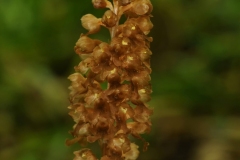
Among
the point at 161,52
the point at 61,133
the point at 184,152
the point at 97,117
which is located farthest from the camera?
the point at 161,52

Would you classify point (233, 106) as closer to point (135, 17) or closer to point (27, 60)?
point (27, 60)

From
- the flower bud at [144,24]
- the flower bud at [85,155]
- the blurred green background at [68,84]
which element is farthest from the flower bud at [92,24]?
the blurred green background at [68,84]

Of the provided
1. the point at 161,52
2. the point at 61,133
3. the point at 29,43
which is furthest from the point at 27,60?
the point at 161,52

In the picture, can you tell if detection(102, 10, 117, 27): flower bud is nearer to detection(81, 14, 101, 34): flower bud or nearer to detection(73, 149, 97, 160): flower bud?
detection(81, 14, 101, 34): flower bud

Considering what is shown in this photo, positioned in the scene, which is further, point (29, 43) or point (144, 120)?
point (29, 43)

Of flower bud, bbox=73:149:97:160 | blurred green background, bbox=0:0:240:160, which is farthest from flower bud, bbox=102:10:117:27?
blurred green background, bbox=0:0:240:160

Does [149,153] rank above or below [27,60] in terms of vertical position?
below

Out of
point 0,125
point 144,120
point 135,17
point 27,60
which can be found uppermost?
point 27,60

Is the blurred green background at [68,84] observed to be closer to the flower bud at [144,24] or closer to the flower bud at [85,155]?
the flower bud at [85,155]

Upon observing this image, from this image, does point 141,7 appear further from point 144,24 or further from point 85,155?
point 85,155
